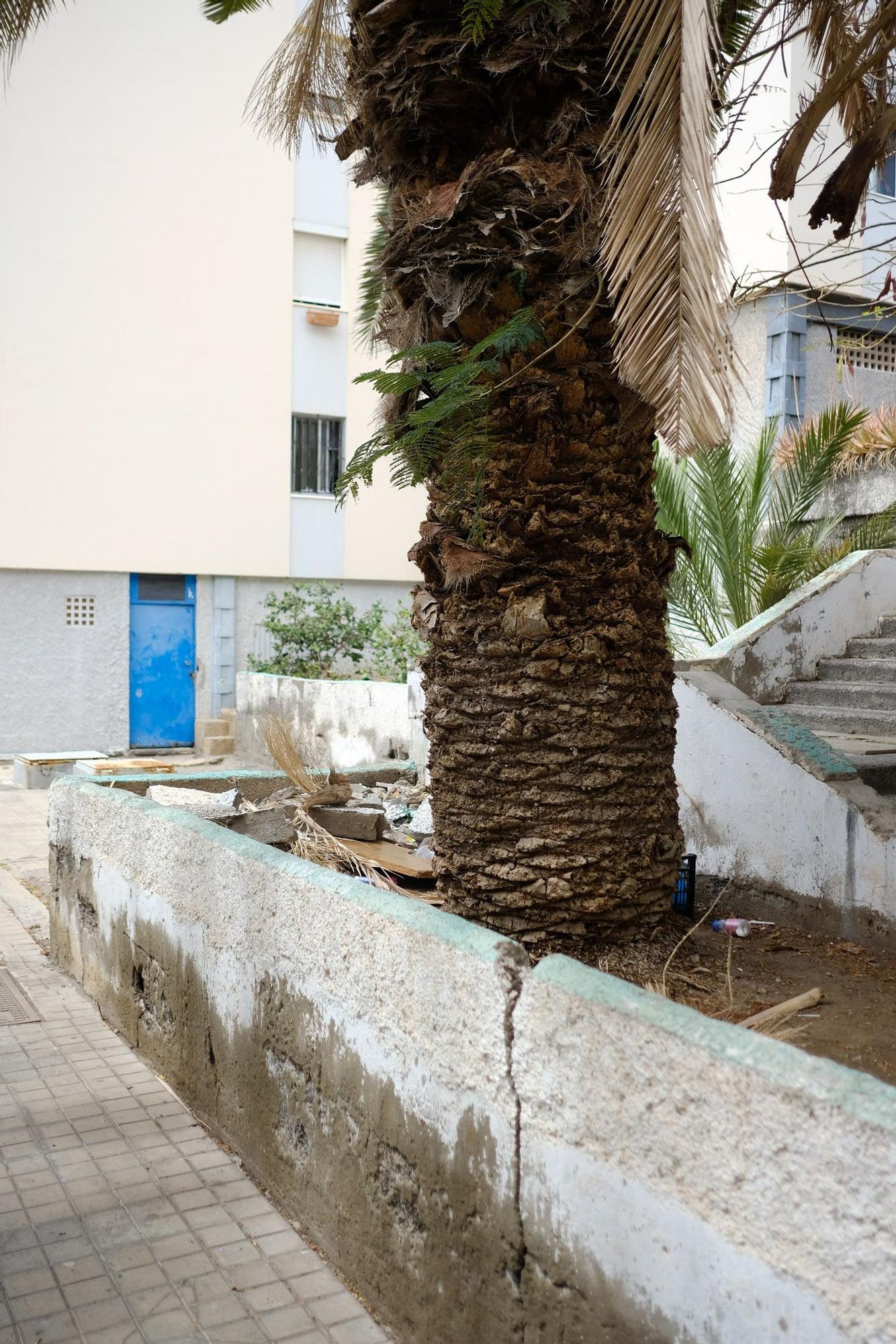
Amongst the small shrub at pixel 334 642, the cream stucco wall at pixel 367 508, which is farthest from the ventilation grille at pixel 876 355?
the cream stucco wall at pixel 367 508

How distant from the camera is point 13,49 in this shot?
476cm

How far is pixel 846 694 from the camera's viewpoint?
7.93 m

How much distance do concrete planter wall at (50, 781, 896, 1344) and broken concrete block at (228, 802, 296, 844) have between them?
1203mm

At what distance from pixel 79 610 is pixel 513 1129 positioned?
15.8 m

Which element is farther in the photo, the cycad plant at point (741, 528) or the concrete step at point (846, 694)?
the cycad plant at point (741, 528)

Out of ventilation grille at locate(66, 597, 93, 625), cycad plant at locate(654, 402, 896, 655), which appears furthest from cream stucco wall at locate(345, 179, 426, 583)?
cycad plant at locate(654, 402, 896, 655)

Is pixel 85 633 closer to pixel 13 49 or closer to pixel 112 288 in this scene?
pixel 112 288

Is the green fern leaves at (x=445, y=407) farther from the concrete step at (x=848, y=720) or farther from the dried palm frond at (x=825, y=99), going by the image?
the concrete step at (x=848, y=720)

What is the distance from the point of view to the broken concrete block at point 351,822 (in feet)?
20.3

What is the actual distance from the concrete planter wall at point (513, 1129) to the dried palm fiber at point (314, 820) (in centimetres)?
82

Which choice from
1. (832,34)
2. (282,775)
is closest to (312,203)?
(282,775)

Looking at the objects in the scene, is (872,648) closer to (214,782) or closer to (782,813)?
(782,813)

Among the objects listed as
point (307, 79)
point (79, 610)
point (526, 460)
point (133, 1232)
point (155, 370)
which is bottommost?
point (133, 1232)

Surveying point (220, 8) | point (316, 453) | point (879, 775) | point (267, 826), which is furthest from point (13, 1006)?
point (316, 453)
